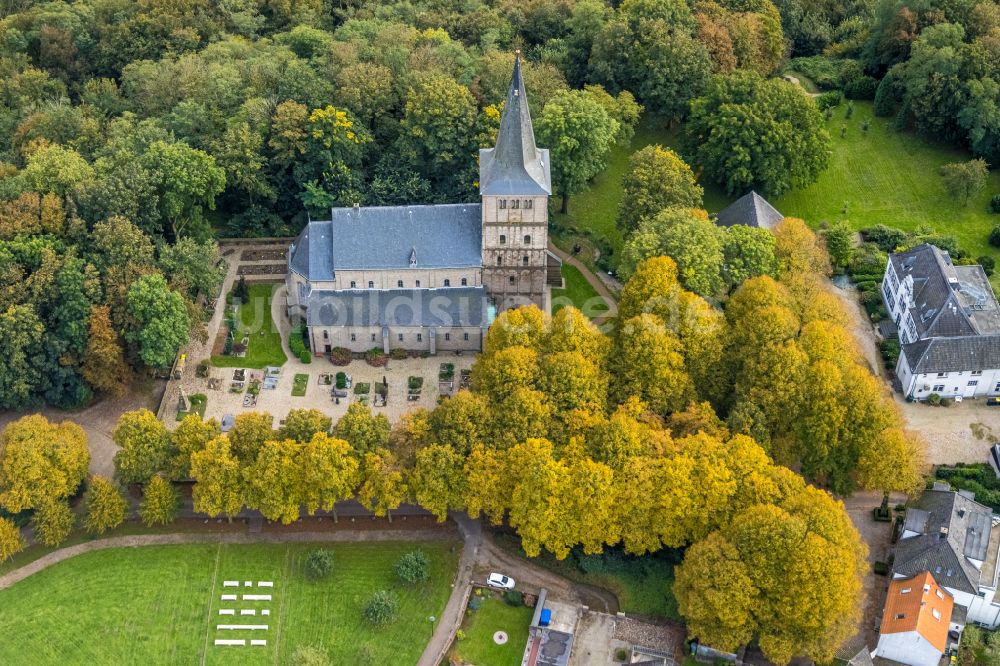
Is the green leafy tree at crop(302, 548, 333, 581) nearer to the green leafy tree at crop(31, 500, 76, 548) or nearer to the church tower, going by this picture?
the green leafy tree at crop(31, 500, 76, 548)

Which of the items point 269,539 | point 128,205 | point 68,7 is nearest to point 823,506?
point 269,539

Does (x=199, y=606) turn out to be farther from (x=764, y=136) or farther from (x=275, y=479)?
(x=764, y=136)

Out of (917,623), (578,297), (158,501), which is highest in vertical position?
(578,297)

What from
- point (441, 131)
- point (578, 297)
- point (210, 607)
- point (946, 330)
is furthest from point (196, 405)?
point (946, 330)

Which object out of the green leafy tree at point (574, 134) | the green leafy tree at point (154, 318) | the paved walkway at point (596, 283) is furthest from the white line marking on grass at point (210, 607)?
the green leafy tree at point (574, 134)

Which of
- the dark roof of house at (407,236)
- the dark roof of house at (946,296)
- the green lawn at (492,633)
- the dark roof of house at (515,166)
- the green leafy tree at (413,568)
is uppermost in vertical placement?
the dark roof of house at (515,166)

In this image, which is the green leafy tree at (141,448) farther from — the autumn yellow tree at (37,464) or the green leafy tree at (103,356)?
the green leafy tree at (103,356)
